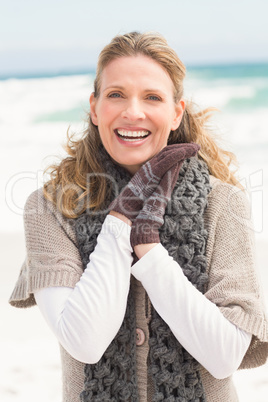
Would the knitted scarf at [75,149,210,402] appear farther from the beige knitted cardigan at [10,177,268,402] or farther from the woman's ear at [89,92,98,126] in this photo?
the woman's ear at [89,92,98,126]

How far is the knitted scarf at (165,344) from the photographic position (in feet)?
5.08

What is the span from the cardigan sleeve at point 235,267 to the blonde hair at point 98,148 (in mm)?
218

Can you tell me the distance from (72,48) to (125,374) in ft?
42.0

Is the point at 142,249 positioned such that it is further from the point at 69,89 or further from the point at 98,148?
the point at 69,89

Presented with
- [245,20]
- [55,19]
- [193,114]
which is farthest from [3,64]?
[193,114]

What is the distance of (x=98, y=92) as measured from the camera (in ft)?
5.71

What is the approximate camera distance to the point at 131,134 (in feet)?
5.40

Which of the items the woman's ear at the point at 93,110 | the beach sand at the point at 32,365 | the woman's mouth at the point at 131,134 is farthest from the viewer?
the beach sand at the point at 32,365

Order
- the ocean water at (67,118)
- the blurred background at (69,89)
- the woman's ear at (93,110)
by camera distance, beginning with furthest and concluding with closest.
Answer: the ocean water at (67,118), the blurred background at (69,89), the woman's ear at (93,110)

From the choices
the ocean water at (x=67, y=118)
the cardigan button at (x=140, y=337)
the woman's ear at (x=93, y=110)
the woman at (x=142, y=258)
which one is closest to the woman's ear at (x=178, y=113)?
the woman at (x=142, y=258)

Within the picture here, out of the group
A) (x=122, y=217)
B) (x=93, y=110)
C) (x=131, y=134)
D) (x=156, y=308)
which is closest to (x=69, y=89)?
(x=93, y=110)

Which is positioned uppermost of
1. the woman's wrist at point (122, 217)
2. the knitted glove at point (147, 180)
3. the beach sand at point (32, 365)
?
the knitted glove at point (147, 180)

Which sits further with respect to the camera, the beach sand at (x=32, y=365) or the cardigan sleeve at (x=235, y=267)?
the beach sand at (x=32, y=365)

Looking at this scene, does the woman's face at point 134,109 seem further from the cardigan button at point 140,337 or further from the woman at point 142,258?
the cardigan button at point 140,337
